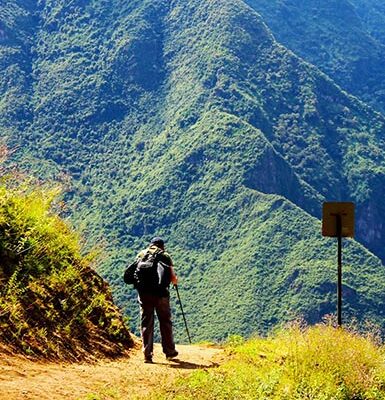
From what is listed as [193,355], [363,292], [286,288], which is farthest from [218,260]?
[193,355]

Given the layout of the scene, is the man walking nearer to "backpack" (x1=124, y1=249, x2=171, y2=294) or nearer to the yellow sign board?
"backpack" (x1=124, y1=249, x2=171, y2=294)

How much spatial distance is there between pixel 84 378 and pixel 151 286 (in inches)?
107

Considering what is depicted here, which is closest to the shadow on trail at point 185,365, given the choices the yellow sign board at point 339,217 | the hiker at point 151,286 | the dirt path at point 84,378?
the dirt path at point 84,378

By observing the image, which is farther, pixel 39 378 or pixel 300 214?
pixel 300 214

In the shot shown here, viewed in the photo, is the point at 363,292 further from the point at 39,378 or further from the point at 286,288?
the point at 39,378

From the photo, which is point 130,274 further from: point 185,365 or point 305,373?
point 305,373

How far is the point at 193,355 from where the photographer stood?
14.0 m

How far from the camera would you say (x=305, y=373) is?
10.4 m

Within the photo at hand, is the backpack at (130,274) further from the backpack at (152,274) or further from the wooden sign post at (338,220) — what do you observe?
the wooden sign post at (338,220)

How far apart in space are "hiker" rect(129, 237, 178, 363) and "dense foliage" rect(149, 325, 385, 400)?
127 centimetres

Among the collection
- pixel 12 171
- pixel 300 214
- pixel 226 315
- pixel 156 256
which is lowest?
pixel 226 315

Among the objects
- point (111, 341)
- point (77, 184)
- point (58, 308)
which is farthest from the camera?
point (77, 184)

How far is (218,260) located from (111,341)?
519 ft

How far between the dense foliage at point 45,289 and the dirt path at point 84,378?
0.42 meters
